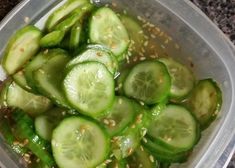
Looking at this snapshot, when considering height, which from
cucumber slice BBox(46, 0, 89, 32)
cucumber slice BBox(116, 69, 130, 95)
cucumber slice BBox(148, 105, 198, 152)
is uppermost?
cucumber slice BBox(46, 0, 89, 32)

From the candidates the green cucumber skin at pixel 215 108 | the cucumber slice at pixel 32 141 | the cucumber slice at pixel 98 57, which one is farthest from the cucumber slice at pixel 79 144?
the green cucumber skin at pixel 215 108

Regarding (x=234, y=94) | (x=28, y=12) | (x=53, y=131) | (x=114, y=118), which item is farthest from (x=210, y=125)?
(x=28, y=12)

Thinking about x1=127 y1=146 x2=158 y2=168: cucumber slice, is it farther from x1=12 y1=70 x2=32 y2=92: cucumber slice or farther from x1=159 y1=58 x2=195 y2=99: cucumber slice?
x1=12 y1=70 x2=32 y2=92: cucumber slice

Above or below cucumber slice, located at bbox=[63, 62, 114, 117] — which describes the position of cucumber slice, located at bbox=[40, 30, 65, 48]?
above

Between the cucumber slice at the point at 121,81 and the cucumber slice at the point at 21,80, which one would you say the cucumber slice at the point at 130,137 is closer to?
the cucumber slice at the point at 121,81

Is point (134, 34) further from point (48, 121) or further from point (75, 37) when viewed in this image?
point (48, 121)

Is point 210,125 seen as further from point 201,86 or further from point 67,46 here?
point 67,46

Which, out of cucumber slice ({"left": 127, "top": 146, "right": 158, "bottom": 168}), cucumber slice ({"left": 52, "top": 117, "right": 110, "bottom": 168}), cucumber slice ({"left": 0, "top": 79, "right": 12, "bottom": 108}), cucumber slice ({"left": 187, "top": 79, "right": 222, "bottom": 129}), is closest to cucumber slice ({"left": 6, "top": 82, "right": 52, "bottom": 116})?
cucumber slice ({"left": 0, "top": 79, "right": 12, "bottom": 108})
